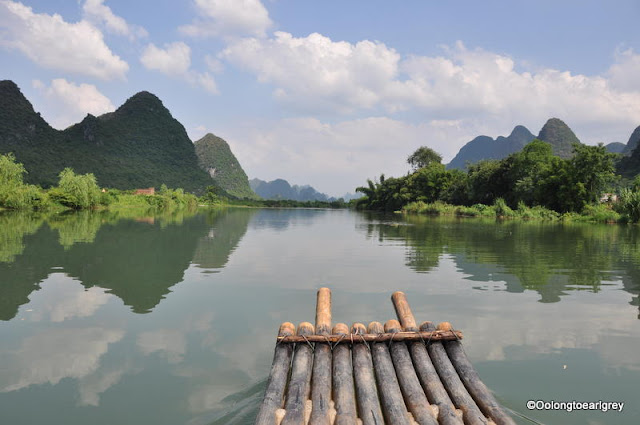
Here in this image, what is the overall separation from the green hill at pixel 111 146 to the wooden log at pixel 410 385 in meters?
98.2

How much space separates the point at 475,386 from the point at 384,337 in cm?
123

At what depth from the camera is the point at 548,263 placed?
13703 millimetres

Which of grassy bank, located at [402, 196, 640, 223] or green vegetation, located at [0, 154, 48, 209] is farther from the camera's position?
green vegetation, located at [0, 154, 48, 209]

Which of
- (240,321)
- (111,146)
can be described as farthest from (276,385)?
(111,146)

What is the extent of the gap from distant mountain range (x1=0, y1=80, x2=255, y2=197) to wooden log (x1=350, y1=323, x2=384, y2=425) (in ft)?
321

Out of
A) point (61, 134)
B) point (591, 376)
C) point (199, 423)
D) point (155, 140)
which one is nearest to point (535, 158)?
point (591, 376)

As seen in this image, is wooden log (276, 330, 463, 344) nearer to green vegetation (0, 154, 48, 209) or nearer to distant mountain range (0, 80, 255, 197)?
green vegetation (0, 154, 48, 209)

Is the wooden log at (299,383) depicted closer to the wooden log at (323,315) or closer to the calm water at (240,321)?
the wooden log at (323,315)

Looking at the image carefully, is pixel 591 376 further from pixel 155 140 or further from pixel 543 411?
pixel 155 140

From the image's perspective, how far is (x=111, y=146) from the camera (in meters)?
154

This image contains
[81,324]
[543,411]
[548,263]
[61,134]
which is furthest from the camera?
[61,134]

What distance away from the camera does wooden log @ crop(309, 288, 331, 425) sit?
362cm

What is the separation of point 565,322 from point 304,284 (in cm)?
570

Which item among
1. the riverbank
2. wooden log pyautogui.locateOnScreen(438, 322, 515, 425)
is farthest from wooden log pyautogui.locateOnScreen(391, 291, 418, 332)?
the riverbank
